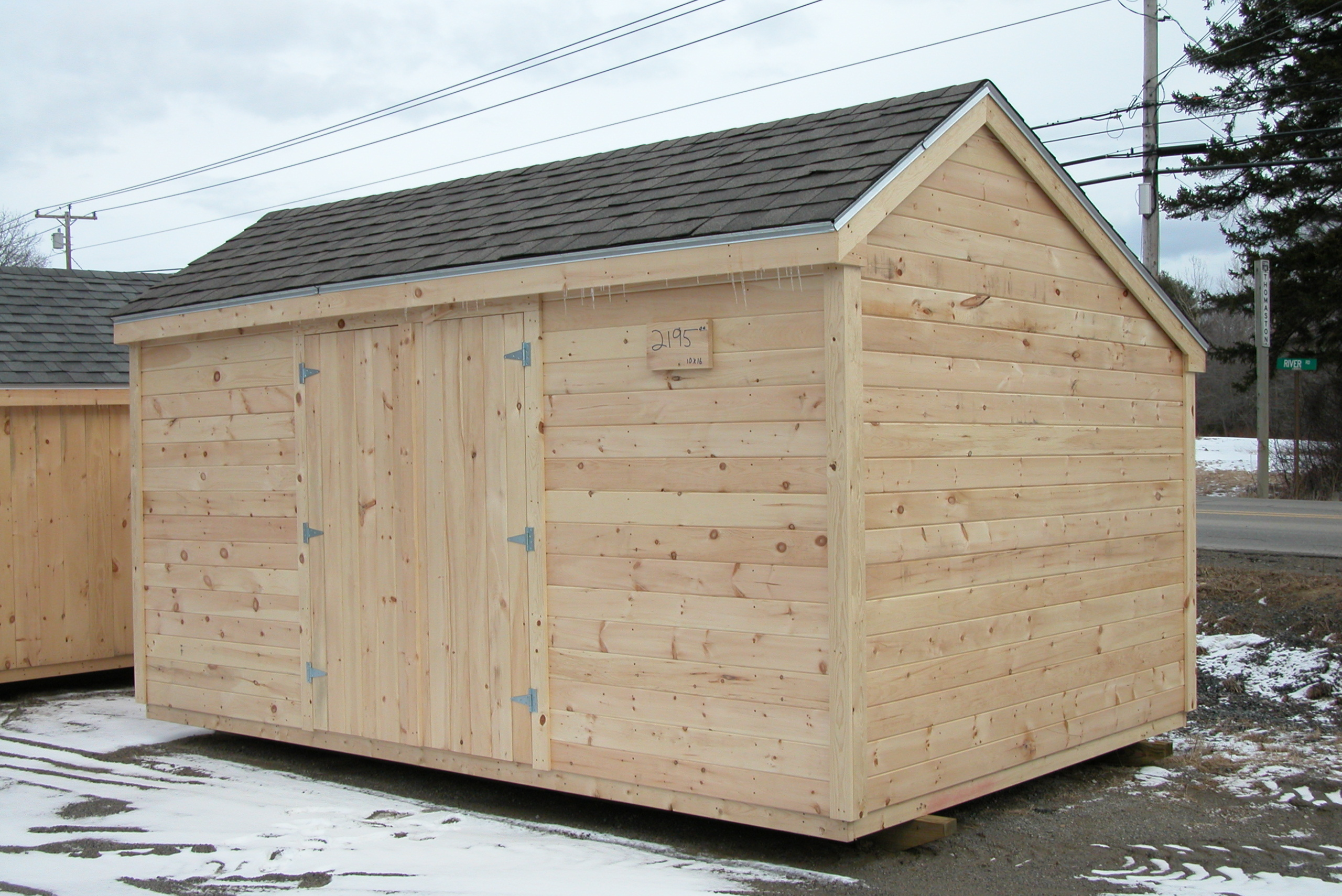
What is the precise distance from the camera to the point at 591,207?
6.27 metres

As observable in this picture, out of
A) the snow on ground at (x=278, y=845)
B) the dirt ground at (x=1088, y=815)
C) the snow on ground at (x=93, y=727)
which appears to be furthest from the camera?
the snow on ground at (x=93, y=727)

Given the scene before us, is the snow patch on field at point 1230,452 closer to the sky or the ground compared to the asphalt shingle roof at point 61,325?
closer to the ground

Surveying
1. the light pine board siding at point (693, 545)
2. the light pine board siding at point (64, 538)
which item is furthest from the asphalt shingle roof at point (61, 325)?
the light pine board siding at point (693, 545)

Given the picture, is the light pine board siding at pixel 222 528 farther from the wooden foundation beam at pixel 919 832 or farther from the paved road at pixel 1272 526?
the paved road at pixel 1272 526

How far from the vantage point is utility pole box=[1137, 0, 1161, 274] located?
15.2 metres

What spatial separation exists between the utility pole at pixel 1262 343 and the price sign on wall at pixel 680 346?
17.6 m

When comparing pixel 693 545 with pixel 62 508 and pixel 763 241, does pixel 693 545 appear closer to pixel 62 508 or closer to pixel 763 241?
pixel 763 241

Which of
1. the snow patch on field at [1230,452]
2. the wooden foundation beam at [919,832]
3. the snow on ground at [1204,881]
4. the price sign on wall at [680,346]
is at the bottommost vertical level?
the snow on ground at [1204,881]

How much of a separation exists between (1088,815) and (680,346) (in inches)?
114

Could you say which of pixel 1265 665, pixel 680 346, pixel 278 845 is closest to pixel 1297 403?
pixel 1265 665

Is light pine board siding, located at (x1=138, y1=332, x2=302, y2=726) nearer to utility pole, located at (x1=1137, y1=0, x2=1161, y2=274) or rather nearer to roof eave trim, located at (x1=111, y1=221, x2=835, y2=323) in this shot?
roof eave trim, located at (x1=111, y1=221, x2=835, y2=323)

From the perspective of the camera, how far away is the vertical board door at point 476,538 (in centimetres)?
584

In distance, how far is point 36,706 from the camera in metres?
8.79

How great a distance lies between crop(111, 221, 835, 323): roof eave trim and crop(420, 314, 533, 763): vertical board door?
0.82 feet
